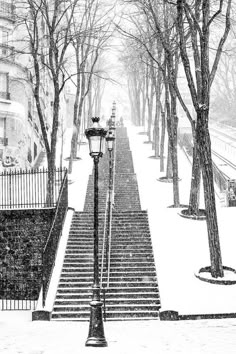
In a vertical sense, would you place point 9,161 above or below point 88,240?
above

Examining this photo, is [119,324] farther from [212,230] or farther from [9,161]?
[9,161]

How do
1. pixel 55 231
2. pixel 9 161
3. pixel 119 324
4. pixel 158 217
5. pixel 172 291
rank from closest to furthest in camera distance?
pixel 119 324
pixel 172 291
pixel 55 231
pixel 158 217
pixel 9 161

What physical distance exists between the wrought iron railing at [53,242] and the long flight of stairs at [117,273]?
437mm

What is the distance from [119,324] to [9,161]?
1538cm

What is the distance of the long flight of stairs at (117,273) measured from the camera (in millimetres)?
12773

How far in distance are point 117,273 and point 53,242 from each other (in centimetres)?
221

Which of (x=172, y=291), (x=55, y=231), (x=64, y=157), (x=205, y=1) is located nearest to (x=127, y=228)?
(x=55, y=231)

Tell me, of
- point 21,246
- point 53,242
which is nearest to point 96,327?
point 53,242

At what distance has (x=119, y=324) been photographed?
460 inches

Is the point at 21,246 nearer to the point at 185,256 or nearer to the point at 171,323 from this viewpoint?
the point at 185,256

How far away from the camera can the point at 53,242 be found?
14617 mm

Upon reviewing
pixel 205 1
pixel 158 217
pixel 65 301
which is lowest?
pixel 65 301

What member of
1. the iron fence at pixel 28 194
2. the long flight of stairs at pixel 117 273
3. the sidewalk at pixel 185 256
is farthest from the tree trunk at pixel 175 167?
the iron fence at pixel 28 194

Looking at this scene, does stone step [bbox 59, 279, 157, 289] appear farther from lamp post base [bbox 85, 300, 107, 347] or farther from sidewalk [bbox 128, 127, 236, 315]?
lamp post base [bbox 85, 300, 107, 347]
